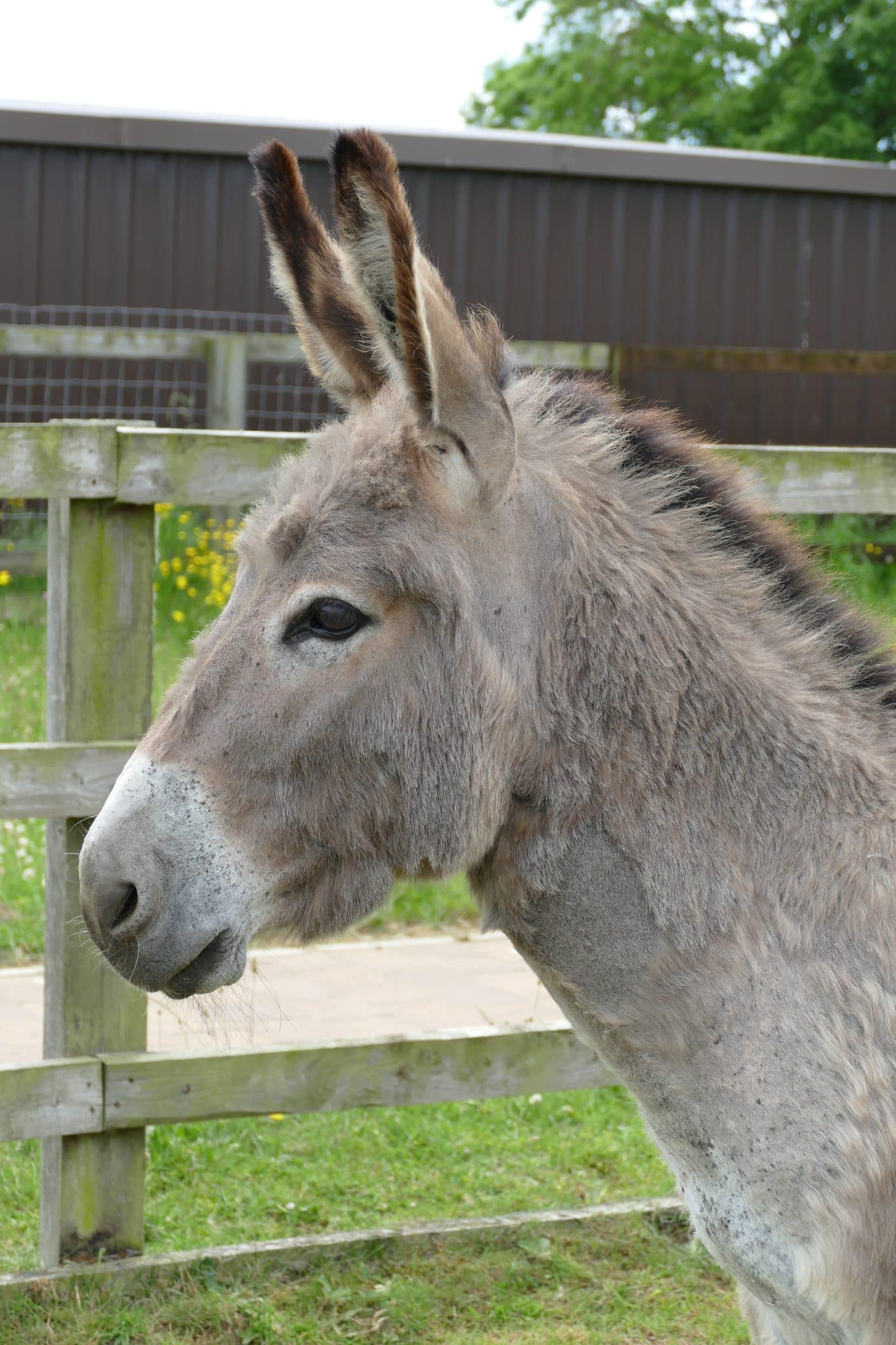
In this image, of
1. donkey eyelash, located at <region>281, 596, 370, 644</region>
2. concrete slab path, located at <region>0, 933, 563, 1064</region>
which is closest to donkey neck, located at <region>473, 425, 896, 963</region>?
donkey eyelash, located at <region>281, 596, 370, 644</region>

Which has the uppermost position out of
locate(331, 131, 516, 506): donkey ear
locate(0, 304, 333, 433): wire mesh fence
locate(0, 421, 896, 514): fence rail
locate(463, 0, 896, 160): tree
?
locate(463, 0, 896, 160): tree

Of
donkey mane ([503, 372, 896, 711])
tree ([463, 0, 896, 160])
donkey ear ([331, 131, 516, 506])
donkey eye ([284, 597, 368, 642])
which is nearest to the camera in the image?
donkey ear ([331, 131, 516, 506])

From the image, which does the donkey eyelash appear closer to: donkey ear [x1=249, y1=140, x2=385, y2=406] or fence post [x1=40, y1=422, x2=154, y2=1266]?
donkey ear [x1=249, y1=140, x2=385, y2=406]

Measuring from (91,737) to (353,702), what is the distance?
157 centimetres

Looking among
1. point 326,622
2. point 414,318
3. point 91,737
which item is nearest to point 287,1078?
point 91,737

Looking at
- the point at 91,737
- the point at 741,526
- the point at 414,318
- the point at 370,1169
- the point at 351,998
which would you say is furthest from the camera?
the point at 351,998

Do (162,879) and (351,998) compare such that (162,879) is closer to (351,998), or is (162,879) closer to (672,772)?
(672,772)

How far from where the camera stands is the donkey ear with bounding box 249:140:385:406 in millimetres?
2309

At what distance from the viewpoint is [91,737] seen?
3412mm

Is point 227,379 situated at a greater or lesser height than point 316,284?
greater

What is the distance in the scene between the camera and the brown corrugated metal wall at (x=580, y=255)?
10.7 metres

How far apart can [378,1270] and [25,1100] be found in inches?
41.5

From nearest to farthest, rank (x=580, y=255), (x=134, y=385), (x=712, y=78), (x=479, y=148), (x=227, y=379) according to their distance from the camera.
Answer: (x=227, y=379) < (x=134, y=385) < (x=479, y=148) < (x=580, y=255) < (x=712, y=78)

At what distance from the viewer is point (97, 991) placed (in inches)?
134
